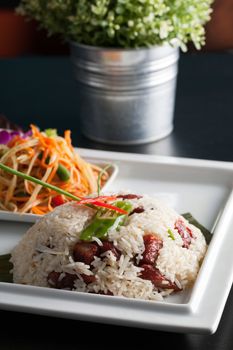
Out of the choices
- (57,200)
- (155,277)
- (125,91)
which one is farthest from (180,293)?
(125,91)

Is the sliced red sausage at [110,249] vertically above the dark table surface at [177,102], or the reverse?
the sliced red sausage at [110,249]

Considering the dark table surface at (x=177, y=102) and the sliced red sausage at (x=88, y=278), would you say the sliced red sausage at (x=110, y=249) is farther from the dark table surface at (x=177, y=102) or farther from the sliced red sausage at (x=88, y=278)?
the dark table surface at (x=177, y=102)

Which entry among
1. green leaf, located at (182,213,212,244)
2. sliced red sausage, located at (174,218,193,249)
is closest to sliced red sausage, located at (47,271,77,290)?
sliced red sausage, located at (174,218,193,249)

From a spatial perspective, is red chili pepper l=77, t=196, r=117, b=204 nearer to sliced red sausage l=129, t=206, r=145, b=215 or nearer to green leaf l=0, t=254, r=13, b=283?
sliced red sausage l=129, t=206, r=145, b=215

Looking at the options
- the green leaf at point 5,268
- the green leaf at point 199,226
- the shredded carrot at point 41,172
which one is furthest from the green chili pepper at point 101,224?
the shredded carrot at point 41,172

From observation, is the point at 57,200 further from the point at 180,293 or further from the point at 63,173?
the point at 180,293

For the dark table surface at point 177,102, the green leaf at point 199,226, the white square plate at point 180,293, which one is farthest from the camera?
the dark table surface at point 177,102
